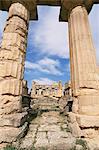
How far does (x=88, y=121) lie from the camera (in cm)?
447

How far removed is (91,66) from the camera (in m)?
5.35

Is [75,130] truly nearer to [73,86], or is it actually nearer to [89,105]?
[89,105]

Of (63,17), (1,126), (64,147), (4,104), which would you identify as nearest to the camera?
(64,147)

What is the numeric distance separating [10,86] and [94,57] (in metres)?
3.16

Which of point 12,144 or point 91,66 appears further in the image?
point 91,66

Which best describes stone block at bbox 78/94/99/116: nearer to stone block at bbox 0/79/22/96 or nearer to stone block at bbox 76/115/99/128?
stone block at bbox 76/115/99/128

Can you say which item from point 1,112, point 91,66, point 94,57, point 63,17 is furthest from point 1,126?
point 63,17

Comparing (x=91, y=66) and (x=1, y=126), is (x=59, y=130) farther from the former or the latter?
(x=91, y=66)

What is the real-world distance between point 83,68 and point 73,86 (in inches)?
30.4

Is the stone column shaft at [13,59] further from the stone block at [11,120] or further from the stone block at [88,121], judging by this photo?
the stone block at [88,121]

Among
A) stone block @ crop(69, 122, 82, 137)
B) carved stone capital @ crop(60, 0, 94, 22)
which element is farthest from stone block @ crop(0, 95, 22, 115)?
carved stone capital @ crop(60, 0, 94, 22)

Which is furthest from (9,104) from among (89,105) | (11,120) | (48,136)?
(89,105)

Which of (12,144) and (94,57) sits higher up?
(94,57)

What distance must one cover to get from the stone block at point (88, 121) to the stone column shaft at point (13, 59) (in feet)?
6.35
